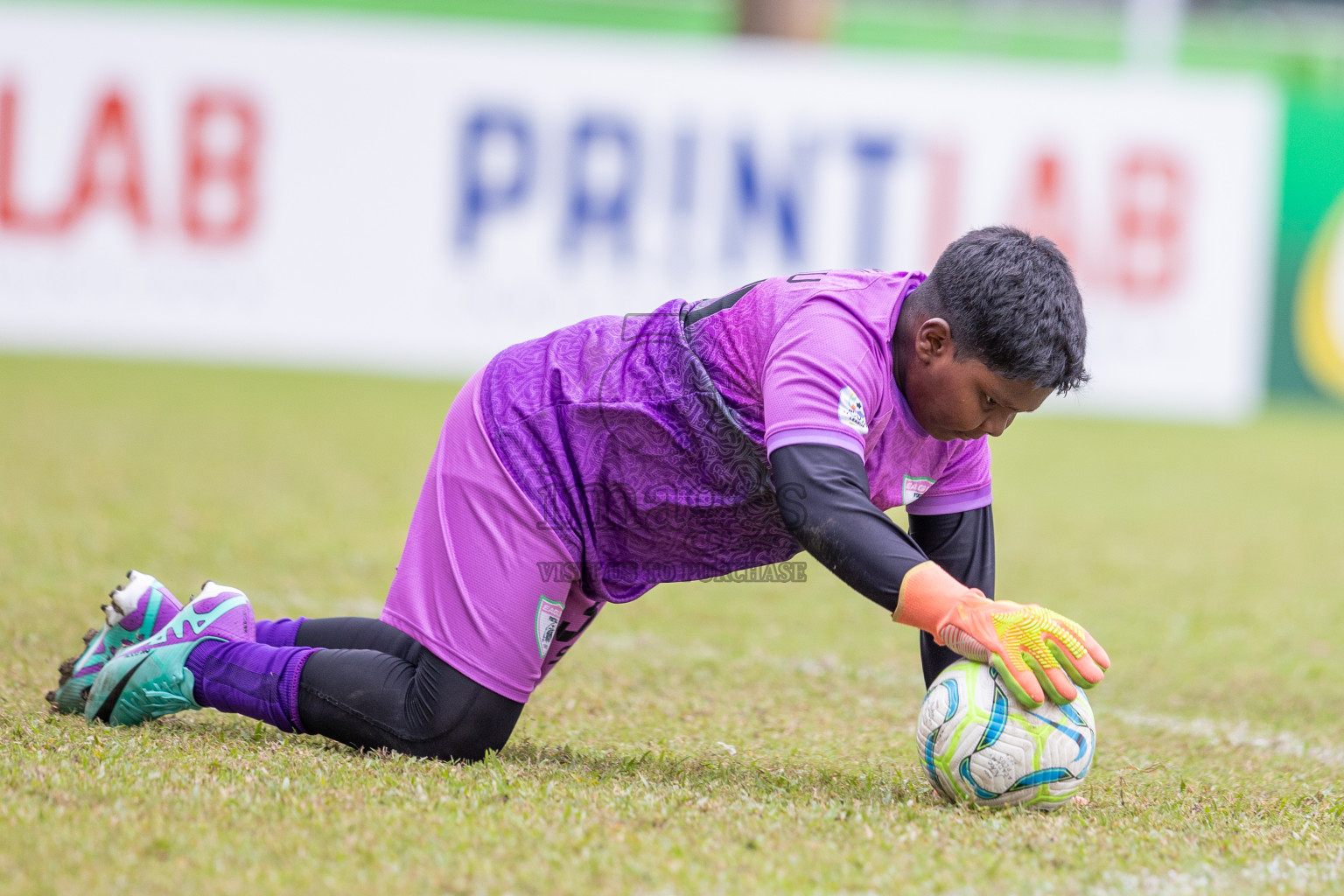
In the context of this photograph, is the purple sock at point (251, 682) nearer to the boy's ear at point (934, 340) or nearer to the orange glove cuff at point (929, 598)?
the orange glove cuff at point (929, 598)

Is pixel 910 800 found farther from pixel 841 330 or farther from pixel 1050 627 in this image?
pixel 841 330

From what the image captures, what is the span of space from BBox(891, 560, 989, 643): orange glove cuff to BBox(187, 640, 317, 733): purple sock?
1.42m

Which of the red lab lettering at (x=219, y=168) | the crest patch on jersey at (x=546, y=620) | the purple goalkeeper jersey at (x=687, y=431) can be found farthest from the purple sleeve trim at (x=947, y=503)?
the red lab lettering at (x=219, y=168)

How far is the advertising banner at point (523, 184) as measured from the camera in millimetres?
12992

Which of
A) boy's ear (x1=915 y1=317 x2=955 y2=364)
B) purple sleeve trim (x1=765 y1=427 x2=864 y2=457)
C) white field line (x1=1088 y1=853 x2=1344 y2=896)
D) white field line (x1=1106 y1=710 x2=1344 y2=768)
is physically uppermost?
boy's ear (x1=915 y1=317 x2=955 y2=364)

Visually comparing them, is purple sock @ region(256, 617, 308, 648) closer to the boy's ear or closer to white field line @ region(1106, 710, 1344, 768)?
the boy's ear

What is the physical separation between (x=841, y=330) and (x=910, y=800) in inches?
39.5

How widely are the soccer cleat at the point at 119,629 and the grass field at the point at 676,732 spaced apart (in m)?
0.09

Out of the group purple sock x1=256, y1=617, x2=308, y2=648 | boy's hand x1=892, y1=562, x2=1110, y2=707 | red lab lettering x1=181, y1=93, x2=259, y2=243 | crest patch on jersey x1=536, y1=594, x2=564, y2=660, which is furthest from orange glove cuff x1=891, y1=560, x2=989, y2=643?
red lab lettering x1=181, y1=93, x2=259, y2=243

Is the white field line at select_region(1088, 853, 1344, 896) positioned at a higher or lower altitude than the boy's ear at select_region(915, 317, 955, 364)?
lower

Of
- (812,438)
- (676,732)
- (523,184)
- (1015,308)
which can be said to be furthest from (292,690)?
(523,184)

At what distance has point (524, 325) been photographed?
13.3 meters

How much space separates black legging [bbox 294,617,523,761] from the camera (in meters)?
3.37

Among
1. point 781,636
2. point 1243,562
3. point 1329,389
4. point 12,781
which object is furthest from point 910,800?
point 1329,389
